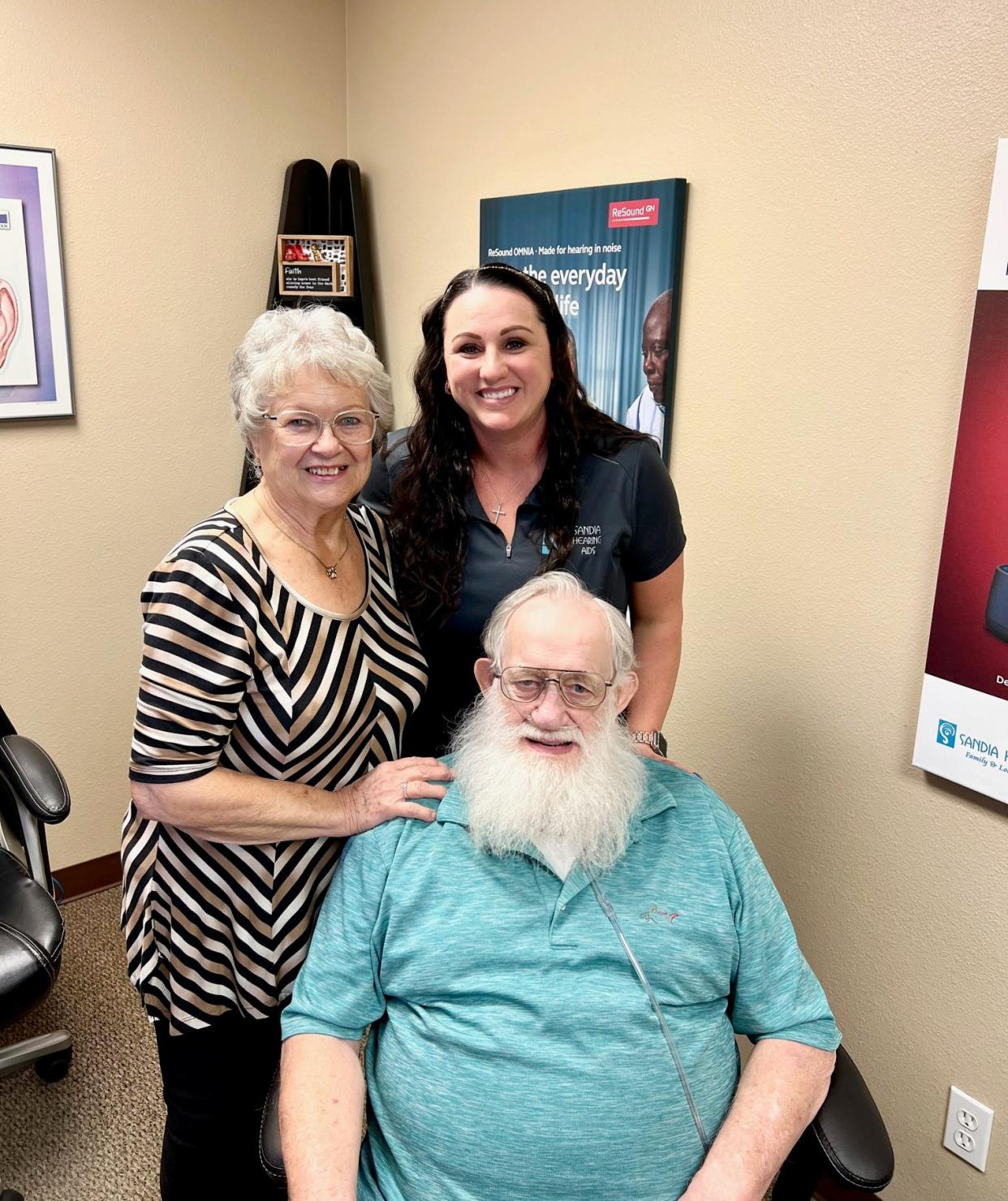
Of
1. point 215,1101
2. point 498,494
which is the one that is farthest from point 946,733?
point 215,1101

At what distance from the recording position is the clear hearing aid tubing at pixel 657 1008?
53.1 inches

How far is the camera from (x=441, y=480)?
176 centimetres

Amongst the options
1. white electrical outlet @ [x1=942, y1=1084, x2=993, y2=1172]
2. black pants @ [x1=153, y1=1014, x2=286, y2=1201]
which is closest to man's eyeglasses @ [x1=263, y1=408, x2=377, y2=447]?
black pants @ [x1=153, y1=1014, x2=286, y2=1201]

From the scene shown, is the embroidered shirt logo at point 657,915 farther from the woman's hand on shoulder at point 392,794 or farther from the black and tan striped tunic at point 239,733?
the black and tan striped tunic at point 239,733

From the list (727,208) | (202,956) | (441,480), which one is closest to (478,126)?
(727,208)

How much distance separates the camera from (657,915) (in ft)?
4.61

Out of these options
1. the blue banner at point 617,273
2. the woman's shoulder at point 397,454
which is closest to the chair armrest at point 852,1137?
the woman's shoulder at point 397,454

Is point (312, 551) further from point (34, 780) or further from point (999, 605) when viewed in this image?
point (999, 605)

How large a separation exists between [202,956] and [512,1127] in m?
0.54

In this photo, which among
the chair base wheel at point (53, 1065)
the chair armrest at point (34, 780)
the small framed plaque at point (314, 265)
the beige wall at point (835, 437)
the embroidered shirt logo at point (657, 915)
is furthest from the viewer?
the small framed plaque at point (314, 265)

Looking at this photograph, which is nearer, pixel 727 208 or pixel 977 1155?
pixel 977 1155

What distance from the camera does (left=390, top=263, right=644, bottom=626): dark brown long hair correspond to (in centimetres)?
169

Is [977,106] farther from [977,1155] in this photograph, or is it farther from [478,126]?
[977,1155]

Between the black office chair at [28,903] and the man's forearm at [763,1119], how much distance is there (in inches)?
45.6
